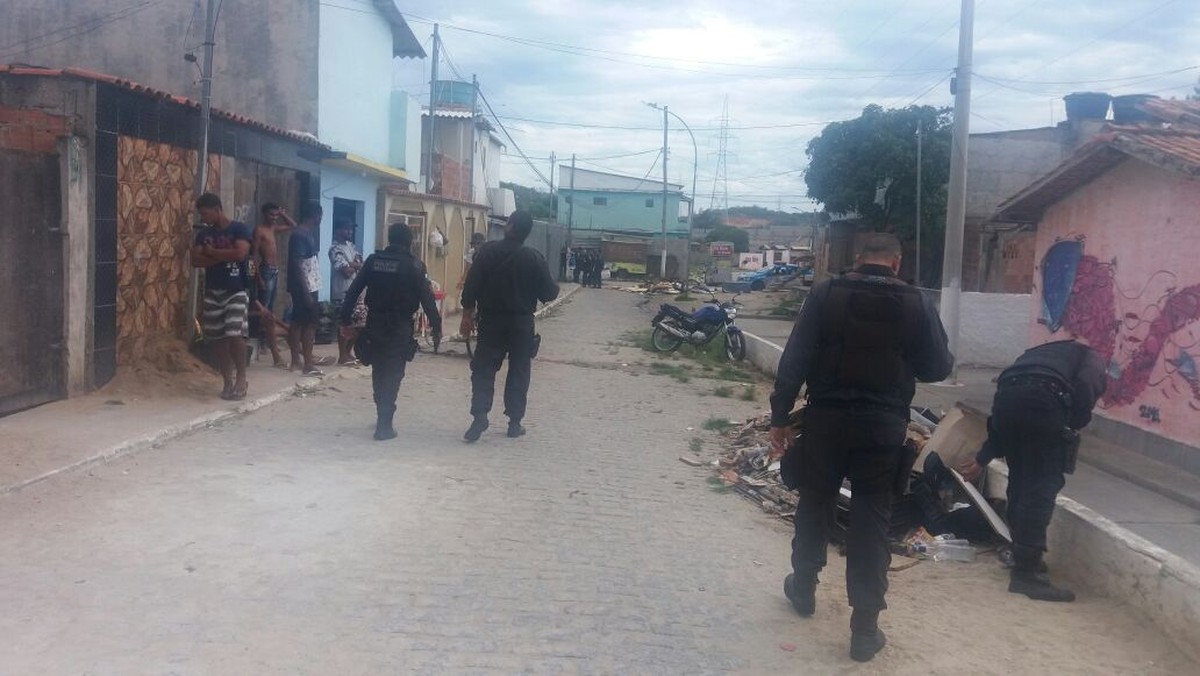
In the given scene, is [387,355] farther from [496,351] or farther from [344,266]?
[344,266]

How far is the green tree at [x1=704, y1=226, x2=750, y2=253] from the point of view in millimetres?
85125

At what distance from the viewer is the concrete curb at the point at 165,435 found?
6.35m

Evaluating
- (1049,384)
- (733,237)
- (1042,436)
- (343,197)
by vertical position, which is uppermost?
(733,237)

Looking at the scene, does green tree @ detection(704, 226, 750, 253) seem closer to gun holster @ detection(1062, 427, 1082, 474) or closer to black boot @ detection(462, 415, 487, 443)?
black boot @ detection(462, 415, 487, 443)

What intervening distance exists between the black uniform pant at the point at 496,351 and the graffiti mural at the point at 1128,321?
6255 mm

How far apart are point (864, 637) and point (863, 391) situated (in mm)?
1048

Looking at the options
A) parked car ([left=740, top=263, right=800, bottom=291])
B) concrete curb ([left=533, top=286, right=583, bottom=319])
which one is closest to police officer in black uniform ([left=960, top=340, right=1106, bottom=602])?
concrete curb ([left=533, top=286, right=583, bottom=319])

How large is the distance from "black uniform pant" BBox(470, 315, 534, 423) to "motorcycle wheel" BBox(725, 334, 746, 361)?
9.97m

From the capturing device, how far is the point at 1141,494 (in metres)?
9.34

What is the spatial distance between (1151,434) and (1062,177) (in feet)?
10.0

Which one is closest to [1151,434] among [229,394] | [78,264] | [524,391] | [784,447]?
[524,391]

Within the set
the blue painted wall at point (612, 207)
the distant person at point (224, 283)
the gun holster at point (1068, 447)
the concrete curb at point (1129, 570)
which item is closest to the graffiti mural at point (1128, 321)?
the concrete curb at point (1129, 570)

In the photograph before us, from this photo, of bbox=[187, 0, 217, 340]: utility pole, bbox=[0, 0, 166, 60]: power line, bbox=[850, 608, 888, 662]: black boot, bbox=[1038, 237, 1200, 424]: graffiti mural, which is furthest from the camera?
bbox=[0, 0, 166, 60]: power line

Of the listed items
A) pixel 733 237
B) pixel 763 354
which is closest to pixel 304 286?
pixel 763 354
